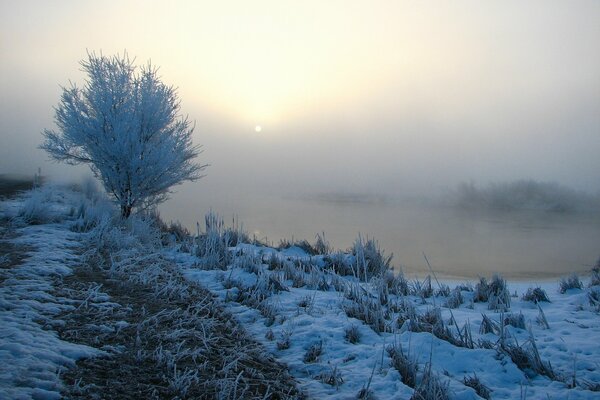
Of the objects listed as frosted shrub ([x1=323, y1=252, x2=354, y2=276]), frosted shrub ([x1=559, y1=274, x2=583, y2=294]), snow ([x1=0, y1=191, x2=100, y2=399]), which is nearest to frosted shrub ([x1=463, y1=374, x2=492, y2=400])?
snow ([x1=0, y1=191, x2=100, y2=399])

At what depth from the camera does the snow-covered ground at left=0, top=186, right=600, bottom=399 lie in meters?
3.37

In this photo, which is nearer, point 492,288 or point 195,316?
point 195,316

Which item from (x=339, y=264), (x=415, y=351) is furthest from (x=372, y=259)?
(x=415, y=351)

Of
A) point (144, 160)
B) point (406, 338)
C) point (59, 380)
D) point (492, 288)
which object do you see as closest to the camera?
point (59, 380)

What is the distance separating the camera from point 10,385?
2637 mm

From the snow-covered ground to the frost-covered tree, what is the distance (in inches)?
170

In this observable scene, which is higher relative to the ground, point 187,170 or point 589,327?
point 187,170

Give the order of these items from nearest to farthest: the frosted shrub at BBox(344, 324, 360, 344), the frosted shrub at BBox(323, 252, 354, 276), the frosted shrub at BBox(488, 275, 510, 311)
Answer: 1. the frosted shrub at BBox(344, 324, 360, 344)
2. the frosted shrub at BBox(488, 275, 510, 311)
3. the frosted shrub at BBox(323, 252, 354, 276)

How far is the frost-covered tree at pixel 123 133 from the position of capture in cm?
1164

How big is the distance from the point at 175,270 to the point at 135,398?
185 inches

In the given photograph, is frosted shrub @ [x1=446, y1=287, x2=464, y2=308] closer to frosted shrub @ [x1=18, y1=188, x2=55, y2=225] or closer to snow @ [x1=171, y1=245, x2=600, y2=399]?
snow @ [x1=171, y1=245, x2=600, y2=399]

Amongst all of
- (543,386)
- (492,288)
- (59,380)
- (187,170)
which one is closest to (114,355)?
(59,380)

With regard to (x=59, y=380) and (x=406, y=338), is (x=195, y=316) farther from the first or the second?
(x=406, y=338)

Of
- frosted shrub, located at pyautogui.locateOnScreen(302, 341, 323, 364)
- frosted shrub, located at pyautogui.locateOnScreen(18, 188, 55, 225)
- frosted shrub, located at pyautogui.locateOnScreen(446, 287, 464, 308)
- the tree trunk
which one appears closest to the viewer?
frosted shrub, located at pyautogui.locateOnScreen(302, 341, 323, 364)
